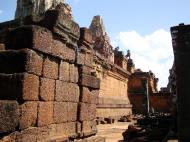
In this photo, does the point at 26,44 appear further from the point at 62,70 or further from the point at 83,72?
the point at 83,72

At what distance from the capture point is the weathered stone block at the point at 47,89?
505 cm

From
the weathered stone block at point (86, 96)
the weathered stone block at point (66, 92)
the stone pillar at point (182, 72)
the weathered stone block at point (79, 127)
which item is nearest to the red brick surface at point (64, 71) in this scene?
the weathered stone block at point (66, 92)

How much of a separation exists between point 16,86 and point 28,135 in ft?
2.67

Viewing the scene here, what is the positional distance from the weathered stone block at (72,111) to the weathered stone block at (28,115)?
1256 millimetres

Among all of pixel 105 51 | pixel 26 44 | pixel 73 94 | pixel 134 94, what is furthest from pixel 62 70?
pixel 105 51

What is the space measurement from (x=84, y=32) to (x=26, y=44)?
2.20 metres

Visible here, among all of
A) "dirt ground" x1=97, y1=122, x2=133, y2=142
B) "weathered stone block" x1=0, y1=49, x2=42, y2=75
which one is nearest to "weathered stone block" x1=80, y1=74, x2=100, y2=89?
"weathered stone block" x1=0, y1=49, x2=42, y2=75

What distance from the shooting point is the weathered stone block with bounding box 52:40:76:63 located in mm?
5540

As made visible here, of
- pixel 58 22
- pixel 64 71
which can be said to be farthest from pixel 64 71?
pixel 58 22

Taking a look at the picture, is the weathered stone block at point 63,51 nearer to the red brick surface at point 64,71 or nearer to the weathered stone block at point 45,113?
the red brick surface at point 64,71

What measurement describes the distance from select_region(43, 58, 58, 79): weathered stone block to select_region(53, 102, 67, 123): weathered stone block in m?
0.57

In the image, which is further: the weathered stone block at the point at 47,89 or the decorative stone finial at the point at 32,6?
the decorative stone finial at the point at 32,6

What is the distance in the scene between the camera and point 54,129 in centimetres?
544

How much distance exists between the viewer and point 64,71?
5855mm
